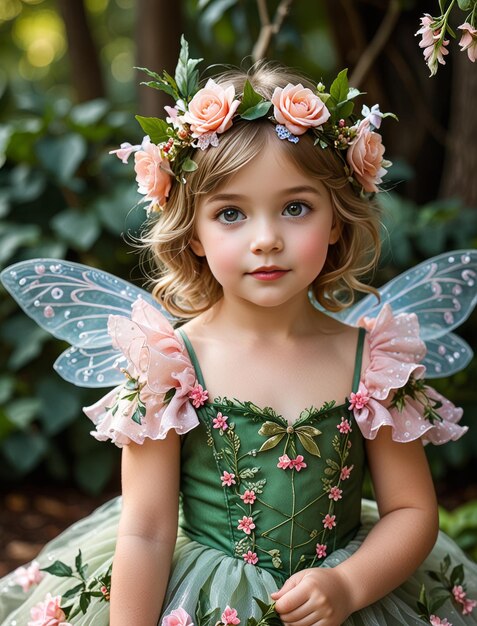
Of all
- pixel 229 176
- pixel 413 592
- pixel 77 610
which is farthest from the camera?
pixel 413 592

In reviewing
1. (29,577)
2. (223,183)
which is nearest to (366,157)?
(223,183)

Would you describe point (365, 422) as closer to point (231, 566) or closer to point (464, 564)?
point (231, 566)

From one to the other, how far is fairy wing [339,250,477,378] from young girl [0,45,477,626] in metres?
0.27

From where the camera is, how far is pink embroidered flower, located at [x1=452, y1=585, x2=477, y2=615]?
1810 millimetres

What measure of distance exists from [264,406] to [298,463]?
130mm

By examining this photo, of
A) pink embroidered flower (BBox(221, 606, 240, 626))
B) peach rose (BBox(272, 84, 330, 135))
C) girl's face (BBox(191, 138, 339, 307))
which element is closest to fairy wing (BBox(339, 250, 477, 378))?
girl's face (BBox(191, 138, 339, 307))

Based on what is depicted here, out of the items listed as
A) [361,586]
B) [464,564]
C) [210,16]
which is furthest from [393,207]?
[361,586]

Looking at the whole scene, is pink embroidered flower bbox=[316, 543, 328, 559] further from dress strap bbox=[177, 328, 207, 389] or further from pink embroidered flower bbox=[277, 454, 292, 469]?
dress strap bbox=[177, 328, 207, 389]

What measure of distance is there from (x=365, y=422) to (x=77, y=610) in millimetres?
693

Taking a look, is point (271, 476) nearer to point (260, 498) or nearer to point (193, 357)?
point (260, 498)

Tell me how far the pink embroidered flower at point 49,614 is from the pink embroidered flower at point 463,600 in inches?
32.1

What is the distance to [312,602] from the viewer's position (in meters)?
1.53

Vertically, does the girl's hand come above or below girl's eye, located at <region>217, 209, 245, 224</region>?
below

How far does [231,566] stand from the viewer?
1652 mm
